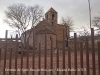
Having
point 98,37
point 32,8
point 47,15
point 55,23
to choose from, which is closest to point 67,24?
point 55,23

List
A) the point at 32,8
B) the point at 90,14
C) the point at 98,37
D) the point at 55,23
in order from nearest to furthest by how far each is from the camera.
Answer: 1. the point at 98,37
2. the point at 90,14
3. the point at 32,8
4. the point at 55,23

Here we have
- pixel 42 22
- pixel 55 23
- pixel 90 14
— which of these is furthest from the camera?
pixel 55 23

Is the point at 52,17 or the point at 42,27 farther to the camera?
the point at 52,17

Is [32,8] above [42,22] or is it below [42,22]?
above

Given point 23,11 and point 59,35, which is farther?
point 59,35

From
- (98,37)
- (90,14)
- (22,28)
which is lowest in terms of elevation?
(98,37)

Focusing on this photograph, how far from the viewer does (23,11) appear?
27.0 meters

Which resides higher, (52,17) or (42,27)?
(52,17)

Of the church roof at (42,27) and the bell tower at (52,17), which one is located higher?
the bell tower at (52,17)

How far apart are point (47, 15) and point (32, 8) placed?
23.5ft

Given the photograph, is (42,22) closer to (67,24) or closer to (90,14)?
(67,24)

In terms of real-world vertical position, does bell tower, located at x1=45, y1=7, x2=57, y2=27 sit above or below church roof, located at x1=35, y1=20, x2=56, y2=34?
above

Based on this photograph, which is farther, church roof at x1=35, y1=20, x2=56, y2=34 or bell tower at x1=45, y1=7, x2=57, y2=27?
bell tower at x1=45, y1=7, x2=57, y2=27

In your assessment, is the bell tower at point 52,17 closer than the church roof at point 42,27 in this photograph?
No
